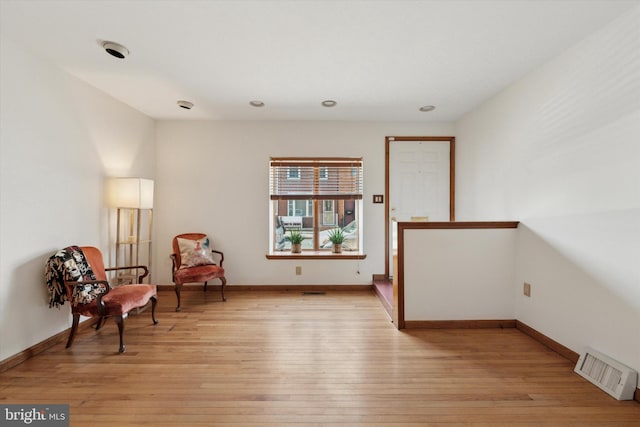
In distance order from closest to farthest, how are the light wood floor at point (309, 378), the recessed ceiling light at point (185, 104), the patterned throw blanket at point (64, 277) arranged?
the light wood floor at point (309, 378), the patterned throw blanket at point (64, 277), the recessed ceiling light at point (185, 104)

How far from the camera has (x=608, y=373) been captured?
6.44 ft

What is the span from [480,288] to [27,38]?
14.9 feet

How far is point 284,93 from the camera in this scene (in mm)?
3242

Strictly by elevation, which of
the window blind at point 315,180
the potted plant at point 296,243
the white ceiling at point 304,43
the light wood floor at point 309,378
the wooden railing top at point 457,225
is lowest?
the light wood floor at point 309,378

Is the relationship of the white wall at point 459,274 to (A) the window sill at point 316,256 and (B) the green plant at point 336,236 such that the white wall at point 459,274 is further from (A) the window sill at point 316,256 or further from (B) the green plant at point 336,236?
(B) the green plant at point 336,236

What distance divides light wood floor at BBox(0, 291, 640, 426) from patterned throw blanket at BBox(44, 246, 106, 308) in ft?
1.52

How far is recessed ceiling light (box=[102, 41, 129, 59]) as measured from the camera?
227cm

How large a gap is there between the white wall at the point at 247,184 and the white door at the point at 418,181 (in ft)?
0.57

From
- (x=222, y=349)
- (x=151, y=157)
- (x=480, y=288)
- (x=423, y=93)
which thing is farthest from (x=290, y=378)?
(x=151, y=157)

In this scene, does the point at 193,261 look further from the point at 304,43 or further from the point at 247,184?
the point at 304,43

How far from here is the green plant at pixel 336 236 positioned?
4.38 meters

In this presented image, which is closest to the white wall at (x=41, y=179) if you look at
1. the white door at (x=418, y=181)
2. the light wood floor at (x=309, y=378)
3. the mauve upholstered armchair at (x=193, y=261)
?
the light wood floor at (x=309, y=378)

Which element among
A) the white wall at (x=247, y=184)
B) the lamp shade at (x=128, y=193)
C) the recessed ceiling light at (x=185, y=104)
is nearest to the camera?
the lamp shade at (x=128, y=193)

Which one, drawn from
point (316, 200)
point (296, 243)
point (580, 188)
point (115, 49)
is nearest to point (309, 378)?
point (296, 243)
